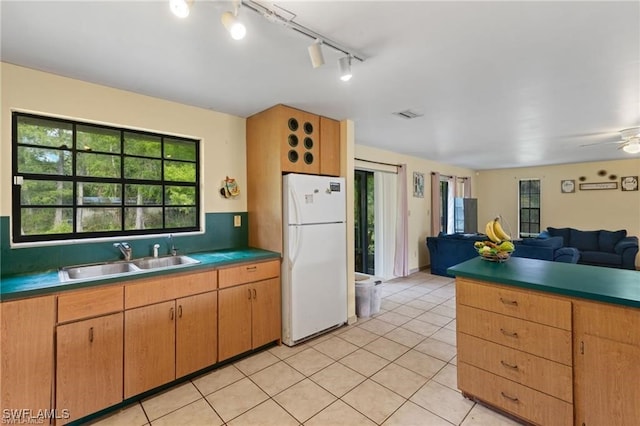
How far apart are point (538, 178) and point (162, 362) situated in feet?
28.0

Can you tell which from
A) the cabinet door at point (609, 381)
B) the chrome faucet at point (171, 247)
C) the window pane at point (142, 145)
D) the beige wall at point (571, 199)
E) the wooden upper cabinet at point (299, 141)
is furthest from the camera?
the beige wall at point (571, 199)

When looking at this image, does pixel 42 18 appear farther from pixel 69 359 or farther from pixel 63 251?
pixel 69 359

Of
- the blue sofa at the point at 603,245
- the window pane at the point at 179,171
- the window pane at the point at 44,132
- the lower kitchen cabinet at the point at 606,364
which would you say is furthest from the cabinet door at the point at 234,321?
the blue sofa at the point at 603,245

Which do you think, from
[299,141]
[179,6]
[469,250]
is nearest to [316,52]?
[179,6]

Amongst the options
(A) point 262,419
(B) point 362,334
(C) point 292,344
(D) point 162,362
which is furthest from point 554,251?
(D) point 162,362

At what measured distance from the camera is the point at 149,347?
207 centimetres

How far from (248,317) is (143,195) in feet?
4.93

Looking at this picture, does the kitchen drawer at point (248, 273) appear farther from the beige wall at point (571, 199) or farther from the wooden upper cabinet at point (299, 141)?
the beige wall at point (571, 199)

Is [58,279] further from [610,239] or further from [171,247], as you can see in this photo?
[610,239]

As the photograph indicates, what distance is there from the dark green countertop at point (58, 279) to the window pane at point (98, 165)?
32.4 inches

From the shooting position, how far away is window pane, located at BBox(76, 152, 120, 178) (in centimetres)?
233

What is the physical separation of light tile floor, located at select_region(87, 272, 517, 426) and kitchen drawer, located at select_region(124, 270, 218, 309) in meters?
0.72

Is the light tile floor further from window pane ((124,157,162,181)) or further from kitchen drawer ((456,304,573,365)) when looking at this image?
window pane ((124,157,162,181))

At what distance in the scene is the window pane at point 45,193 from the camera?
6.92ft
